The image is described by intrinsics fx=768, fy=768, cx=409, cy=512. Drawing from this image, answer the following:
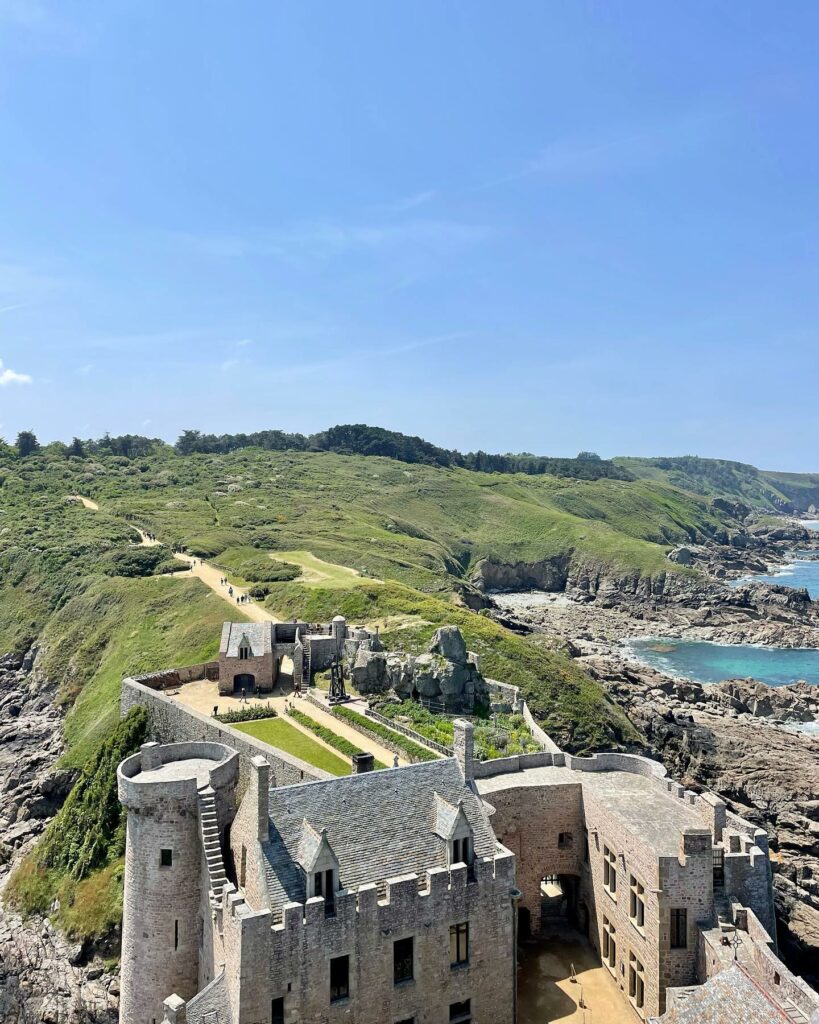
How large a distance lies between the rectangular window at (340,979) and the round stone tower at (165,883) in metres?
7.17

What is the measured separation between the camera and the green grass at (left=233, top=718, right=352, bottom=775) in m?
39.2

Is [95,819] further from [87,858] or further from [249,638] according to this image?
[249,638]

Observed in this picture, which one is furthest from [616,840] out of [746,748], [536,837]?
[746,748]

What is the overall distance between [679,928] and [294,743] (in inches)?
831

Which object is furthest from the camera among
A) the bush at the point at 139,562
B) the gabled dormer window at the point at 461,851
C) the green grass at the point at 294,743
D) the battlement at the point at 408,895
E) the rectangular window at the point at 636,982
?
the bush at the point at 139,562

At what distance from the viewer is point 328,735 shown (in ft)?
143

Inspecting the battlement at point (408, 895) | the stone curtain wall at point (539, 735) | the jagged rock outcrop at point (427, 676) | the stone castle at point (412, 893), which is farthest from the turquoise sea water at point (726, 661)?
the battlement at point (408, 895)

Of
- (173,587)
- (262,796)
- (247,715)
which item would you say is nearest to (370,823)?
(262,796)

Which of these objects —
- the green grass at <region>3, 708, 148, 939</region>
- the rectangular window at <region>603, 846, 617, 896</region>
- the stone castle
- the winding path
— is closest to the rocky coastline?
the rectangular window at <region>603, 846, 617, 896</region>

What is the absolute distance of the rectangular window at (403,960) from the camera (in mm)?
27453

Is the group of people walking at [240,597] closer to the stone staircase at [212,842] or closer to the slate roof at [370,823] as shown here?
the stone staircase at [212,842]

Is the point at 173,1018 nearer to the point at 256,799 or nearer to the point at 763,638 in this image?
the point at 256,799

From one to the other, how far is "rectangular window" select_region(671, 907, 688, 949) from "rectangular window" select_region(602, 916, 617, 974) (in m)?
4.08

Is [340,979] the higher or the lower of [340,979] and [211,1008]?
the higher
